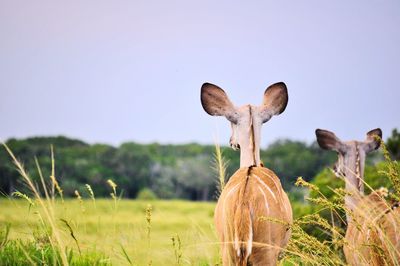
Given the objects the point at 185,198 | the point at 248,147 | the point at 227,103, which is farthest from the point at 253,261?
the point at 185,198

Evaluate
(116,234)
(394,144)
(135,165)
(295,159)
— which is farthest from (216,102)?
(135,165)

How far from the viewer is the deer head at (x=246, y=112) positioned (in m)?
5.50

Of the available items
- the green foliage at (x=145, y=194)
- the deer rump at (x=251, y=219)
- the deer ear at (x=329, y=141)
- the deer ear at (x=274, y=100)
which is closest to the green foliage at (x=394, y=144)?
the deer ear at (x=329, y=141)

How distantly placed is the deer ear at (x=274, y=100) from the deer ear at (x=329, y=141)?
5.03ft

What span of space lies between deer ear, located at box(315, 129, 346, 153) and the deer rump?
8.98 feet

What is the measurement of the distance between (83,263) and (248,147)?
1.82m

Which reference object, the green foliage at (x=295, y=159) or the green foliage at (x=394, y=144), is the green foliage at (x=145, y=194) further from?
the green foliage at (x=394, y=144)

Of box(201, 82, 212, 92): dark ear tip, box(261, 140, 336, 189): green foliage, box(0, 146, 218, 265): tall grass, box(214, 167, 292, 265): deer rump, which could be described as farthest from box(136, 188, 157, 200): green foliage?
box(214, 167, 292, 265): deer rump

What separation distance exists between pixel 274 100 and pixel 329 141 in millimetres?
1776

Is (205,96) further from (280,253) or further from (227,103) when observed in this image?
(280,253)

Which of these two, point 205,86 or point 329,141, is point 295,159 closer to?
point 329,141

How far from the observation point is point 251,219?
4.54m

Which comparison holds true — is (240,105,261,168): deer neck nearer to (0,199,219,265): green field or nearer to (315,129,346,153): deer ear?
(0,199,219,265): green field

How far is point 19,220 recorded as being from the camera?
5484mm
